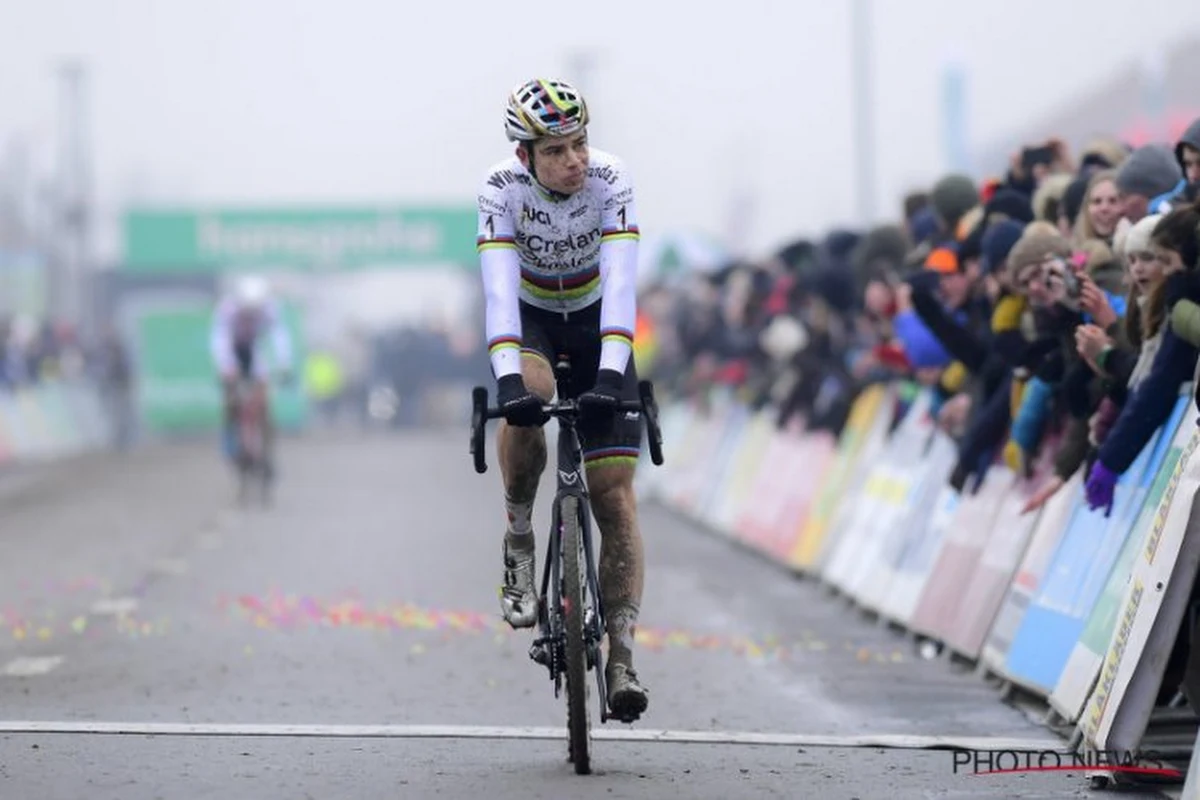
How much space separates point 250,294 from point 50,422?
22480 millimetres

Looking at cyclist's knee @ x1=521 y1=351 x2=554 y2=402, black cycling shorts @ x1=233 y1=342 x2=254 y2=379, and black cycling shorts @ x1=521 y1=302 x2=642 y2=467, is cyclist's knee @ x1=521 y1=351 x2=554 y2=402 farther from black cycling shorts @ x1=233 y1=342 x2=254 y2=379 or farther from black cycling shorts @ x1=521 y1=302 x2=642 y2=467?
black cycling shorts @ x1=233 y1=342 x2=254 y2=379

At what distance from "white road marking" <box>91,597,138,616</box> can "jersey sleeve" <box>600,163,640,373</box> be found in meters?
6.01

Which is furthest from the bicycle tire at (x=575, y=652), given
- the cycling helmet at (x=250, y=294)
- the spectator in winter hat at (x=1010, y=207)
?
the cycling helmet at (x=250, y=294)

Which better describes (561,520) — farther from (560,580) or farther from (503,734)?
(503,734)

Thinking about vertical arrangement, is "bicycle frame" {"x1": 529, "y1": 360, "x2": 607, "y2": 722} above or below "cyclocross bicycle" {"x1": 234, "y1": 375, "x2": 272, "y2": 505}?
above

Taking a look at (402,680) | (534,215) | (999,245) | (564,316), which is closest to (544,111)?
(534,215)

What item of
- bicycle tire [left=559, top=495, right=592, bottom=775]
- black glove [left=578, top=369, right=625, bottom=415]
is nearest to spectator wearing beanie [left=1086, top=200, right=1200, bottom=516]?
black glove [left=578, top=369, right=625, bottom=415]

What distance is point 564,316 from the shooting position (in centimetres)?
909

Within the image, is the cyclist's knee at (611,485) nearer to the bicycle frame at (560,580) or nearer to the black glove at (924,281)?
the bicycle frame at (560,580)

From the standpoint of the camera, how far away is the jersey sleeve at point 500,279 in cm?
860

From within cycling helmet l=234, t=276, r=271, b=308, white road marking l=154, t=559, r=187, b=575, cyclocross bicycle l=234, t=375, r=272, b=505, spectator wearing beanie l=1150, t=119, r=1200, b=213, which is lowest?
cyclocross bicycle l=234, t=375, r=272, b=505

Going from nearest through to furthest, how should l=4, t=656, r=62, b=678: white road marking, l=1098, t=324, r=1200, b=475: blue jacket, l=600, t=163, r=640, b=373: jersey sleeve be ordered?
l=600, t=163, r=640, b=373: jersey sleeve → l=1098, t=324, r=1200, b=475: blue jacket → l=4, t=656, r=62, b=678: white road marking

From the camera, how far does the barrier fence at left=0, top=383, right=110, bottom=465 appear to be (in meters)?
41.5

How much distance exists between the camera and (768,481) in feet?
64.1
